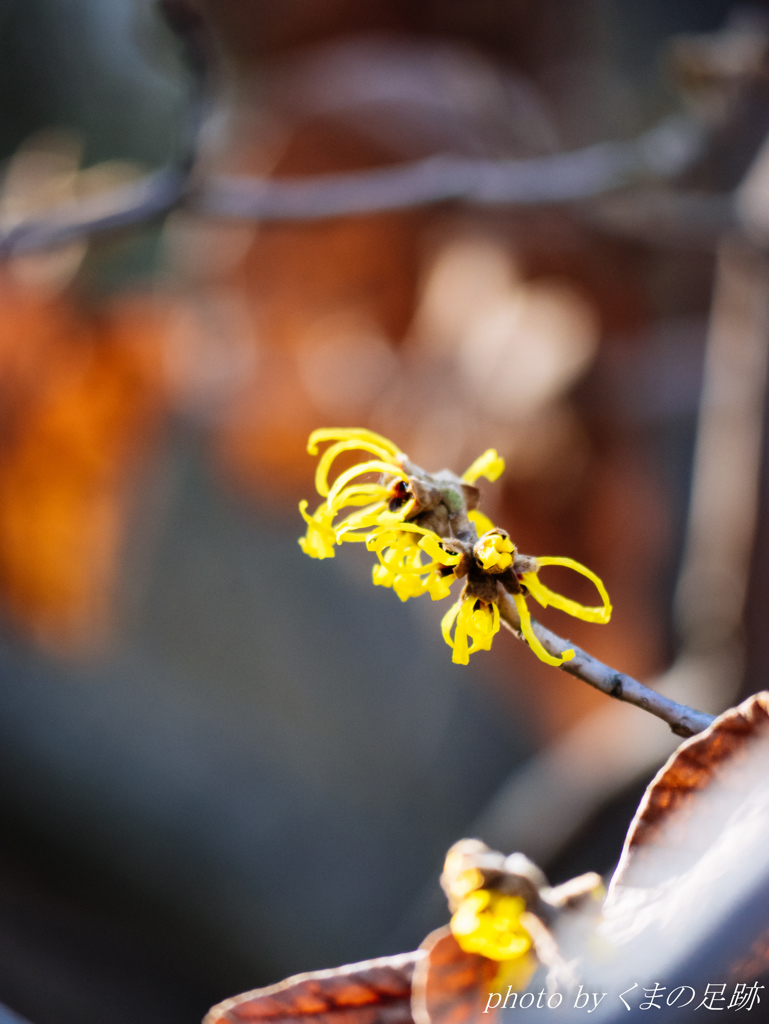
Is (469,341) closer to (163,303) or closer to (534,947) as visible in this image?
(163,303)

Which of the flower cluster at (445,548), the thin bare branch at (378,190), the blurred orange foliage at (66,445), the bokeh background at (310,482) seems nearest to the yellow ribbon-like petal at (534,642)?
the flower cluster at (445,548)

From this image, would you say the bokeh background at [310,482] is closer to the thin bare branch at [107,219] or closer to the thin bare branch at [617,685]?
the thin bare branch at [107,219]

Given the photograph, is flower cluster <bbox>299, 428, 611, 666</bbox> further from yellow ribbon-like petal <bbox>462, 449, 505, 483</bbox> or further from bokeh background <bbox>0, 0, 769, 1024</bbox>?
bokeh background <bbox>0, 0, 769, 1024</bbox>

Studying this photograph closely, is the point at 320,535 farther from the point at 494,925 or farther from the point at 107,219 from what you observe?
the point at 107,219

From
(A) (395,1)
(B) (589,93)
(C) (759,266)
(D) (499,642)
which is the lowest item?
(D) (499,642)

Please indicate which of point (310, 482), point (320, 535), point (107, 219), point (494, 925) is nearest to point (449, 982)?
point (494, 925)

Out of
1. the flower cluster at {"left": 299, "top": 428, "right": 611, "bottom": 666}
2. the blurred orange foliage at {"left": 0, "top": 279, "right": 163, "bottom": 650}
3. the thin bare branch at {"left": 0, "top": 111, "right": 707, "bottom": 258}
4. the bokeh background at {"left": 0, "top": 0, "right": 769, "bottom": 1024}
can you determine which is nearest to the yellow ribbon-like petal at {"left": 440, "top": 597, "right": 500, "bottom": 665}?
the flower cluster at {"left": 299, "top": 428, "right": 611, "bottom": 666}

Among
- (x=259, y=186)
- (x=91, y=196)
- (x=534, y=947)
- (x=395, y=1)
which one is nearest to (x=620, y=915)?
(x=534, y=947)

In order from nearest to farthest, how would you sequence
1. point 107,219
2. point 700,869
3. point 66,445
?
point 700,869 < point 107,219 < point 66,445
